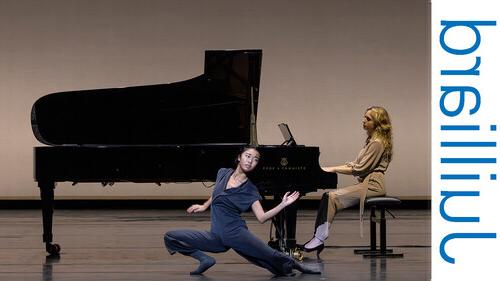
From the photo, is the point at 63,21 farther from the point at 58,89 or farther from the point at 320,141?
the point at 320,141

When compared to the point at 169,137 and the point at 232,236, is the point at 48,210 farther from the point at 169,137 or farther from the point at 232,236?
the point at 232,236

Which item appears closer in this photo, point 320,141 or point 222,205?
point 222,205

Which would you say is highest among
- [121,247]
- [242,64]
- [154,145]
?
[242,64]

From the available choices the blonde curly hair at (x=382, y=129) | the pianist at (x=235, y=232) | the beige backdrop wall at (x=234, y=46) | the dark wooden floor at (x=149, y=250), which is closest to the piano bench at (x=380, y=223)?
the dark wooden floor at (x=149, y=250)

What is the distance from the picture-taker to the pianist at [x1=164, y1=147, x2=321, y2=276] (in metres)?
7.23

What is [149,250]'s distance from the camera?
30.4 ft

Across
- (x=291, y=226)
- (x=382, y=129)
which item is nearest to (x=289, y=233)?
(x=291, y=226)

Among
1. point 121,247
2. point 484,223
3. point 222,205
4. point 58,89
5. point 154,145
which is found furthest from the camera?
point 58,89

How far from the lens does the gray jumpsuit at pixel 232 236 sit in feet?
23.8

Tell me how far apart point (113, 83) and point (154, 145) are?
5948mm

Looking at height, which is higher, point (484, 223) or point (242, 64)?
point (242, 64)

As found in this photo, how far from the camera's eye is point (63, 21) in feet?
47.3

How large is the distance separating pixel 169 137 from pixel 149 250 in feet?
3.06

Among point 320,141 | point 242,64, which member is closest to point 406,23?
point 320,141
